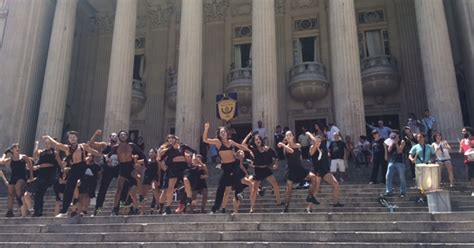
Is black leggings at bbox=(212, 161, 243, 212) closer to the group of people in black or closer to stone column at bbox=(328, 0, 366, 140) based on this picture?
the group of people in black

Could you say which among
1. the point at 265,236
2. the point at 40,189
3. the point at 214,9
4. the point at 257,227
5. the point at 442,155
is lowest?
the point at 265,236

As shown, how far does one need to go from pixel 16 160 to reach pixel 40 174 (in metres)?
1.02

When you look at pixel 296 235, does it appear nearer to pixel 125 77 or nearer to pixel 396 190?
pixel 396 190

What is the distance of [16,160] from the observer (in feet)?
34.1

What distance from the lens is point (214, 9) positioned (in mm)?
25141

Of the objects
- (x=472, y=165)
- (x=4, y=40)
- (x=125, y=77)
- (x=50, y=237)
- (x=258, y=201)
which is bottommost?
(x=50, y=237)

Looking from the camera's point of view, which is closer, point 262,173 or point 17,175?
point 262,173

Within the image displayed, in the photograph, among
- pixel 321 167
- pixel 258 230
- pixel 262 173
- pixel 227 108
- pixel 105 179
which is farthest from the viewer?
pixel 227 108

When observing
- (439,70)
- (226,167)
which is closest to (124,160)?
(226,167)

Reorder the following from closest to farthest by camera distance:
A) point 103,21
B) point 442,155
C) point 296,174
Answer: point 296,174 → point 442,155 → point 103,21

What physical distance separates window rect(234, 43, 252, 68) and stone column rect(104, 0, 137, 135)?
647 centimetres

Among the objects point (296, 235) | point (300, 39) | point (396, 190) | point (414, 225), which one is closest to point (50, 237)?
point (296, 235)

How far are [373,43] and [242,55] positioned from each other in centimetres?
703

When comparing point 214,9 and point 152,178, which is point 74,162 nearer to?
point 152,178
